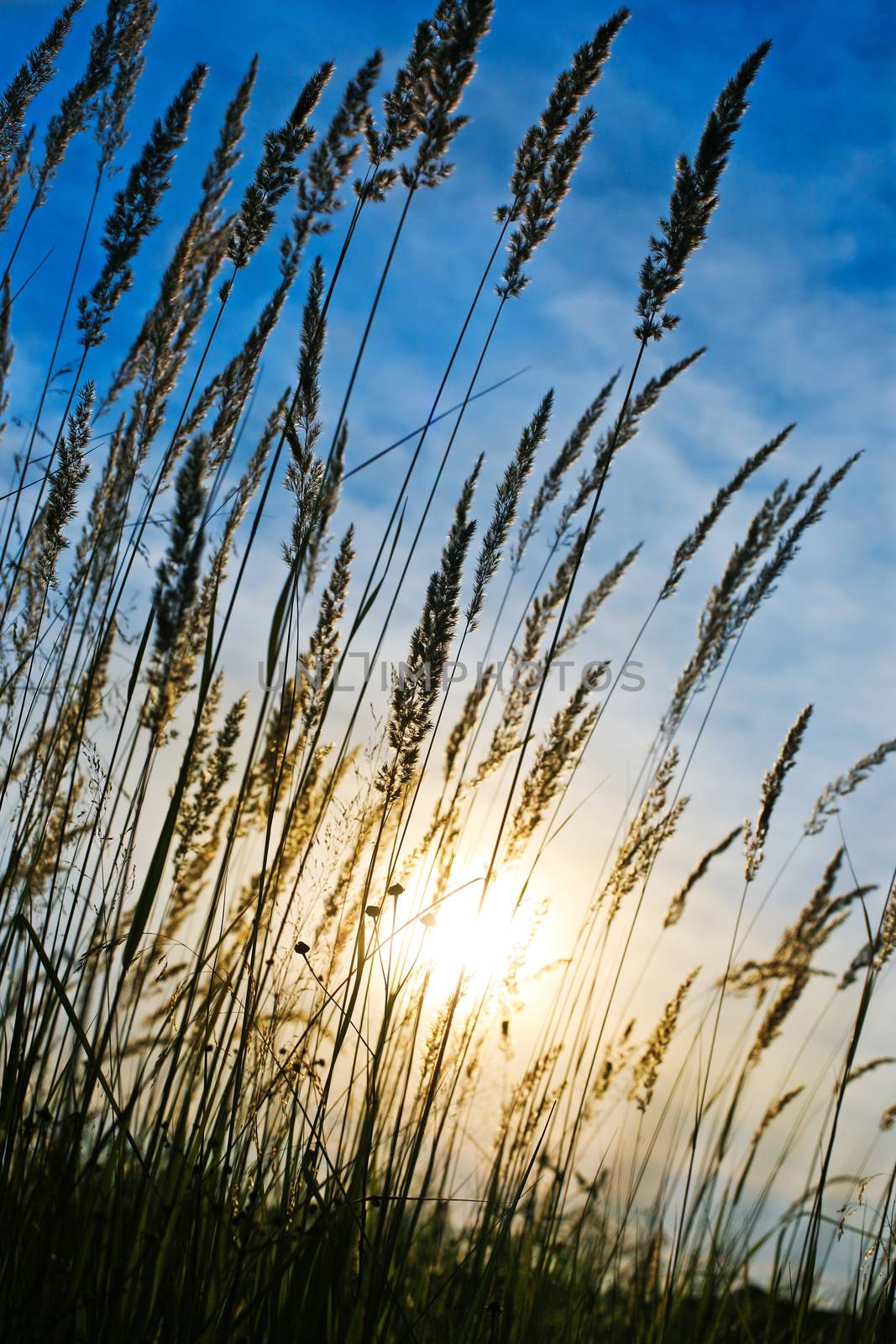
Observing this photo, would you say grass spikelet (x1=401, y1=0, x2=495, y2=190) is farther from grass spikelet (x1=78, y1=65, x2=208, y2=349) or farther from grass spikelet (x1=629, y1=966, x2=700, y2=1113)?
grass spikelet (x1=629, y1=966, x2=700, y2=1113)

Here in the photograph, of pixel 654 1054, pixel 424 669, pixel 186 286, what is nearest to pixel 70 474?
pixel 186 286

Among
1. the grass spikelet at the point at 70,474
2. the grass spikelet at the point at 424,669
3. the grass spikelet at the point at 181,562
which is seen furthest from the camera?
the grass spikelet at the point at 70,474

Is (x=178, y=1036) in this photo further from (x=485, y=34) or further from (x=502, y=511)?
(x=485, y=34)

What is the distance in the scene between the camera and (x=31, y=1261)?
51.0 inches

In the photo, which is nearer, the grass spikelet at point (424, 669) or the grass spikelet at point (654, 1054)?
the grass spikelet at point (424, 669)

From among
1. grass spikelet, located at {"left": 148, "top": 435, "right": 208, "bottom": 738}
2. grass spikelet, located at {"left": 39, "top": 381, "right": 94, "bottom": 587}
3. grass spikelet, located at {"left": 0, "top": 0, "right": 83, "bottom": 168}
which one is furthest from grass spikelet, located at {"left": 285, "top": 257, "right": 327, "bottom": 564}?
grass spikelet, located at {"left": 0, "top": 0, "right": 83, "bottom": 168}

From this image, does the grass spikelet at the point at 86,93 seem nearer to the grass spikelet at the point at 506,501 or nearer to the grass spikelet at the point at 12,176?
the grass spikelet at the point at 12,176

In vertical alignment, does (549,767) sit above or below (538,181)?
below

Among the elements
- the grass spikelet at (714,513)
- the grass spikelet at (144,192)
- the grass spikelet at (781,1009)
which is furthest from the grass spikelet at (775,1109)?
the grass spikelet at (144,192)

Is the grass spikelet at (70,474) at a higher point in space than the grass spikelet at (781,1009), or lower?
higher

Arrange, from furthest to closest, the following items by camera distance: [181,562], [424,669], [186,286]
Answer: [186,286]
[424,669]
[181,562]

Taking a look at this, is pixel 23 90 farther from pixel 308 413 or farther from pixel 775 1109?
pixel 775 1109

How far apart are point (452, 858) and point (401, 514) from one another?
3.06 feet

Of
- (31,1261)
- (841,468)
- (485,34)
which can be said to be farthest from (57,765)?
(841,468)
